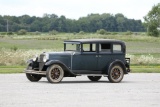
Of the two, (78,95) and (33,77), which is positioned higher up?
(33,77)

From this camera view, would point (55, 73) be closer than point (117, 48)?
Yes

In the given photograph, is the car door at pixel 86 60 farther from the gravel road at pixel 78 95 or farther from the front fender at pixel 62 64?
the gravel road at pixel 78 95

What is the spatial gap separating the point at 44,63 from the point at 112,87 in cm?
335

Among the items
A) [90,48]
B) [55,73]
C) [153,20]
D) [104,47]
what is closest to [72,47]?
[90,48]

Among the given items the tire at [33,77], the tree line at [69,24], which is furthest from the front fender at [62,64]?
the tree line at [69,24]

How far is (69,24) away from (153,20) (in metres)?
21.4

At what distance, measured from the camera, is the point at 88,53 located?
2502 cm

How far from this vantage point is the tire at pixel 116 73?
25000 mm

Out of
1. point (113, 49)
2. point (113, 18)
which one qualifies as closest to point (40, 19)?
point (113, 18)

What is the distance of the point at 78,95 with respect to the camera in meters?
18.8

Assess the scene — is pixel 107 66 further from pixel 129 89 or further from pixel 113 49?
pixel 129 89

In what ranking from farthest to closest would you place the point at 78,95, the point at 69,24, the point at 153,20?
the point at 153,20
the point at 69,24
the point at 78,95

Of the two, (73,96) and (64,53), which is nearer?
(73,96)

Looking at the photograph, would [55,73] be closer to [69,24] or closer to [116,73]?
[116,73]
